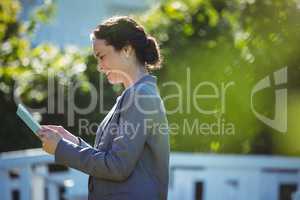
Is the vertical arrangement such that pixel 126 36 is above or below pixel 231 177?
above

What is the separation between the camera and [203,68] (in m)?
5.55

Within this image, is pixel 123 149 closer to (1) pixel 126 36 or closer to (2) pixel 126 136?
(2) pixel 126 136

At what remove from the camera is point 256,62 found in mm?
5156

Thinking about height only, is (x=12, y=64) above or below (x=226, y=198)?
above

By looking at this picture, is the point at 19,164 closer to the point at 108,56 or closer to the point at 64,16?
the point at 108,56

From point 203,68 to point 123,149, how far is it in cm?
318

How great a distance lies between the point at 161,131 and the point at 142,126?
107 millimetres

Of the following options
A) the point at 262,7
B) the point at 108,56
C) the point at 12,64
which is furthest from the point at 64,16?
the point at 108,56

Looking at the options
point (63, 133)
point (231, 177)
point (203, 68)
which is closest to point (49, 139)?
point (63, 133)

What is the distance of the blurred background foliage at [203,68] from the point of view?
5.09 meters

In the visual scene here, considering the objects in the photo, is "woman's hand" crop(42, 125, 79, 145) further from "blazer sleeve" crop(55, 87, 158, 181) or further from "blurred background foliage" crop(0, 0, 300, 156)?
"blurred background foliage" crop(0, 0, 300, 156)

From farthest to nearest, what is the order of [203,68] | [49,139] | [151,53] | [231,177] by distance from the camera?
[203,68] < [231,177] < [151,53] < [49,139]

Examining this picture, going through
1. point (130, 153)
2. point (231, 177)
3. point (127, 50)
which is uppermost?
point (127, 50)

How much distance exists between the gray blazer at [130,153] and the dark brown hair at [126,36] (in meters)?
0.12
